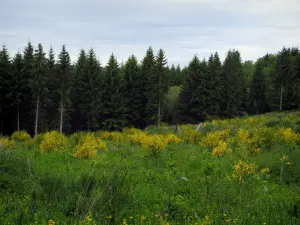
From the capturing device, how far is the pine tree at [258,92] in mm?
63469

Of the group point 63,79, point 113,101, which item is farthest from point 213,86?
point 63,79

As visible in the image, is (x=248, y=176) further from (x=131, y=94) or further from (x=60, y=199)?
(x=131, y=94)

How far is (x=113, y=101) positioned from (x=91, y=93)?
13.9 ft

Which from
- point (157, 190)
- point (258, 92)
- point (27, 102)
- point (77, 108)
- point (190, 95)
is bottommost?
point (157, 190)

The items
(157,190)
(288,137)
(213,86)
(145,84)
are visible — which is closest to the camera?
(157,190)

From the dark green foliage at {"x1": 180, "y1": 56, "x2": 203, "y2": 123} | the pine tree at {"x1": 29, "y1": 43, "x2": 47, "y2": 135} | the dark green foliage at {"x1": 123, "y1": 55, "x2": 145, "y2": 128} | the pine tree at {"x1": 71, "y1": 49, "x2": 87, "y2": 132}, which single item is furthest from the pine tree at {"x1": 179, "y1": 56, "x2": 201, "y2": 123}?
the pine tree at {"x1": 29, "y1": 43, "x2": 47, "y2": 135}

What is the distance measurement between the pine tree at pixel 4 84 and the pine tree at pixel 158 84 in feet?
68.7

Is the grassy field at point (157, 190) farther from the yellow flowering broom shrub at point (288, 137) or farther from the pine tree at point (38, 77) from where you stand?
the pine tree at point (38, 77)

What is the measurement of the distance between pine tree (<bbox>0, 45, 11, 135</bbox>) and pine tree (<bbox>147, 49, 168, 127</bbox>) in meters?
20.9

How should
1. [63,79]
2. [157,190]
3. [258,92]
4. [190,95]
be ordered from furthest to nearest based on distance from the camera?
[258,92] < [190,95] < [63,79] < [157,190]

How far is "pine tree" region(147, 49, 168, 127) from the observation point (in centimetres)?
4944

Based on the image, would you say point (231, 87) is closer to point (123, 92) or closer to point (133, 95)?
point (133, 95)

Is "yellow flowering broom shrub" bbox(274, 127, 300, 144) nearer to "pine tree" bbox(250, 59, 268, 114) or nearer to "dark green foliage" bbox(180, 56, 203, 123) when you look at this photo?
"dark green foliage" bbox(180, 56, 203, 123)

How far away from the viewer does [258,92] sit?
64188mm
